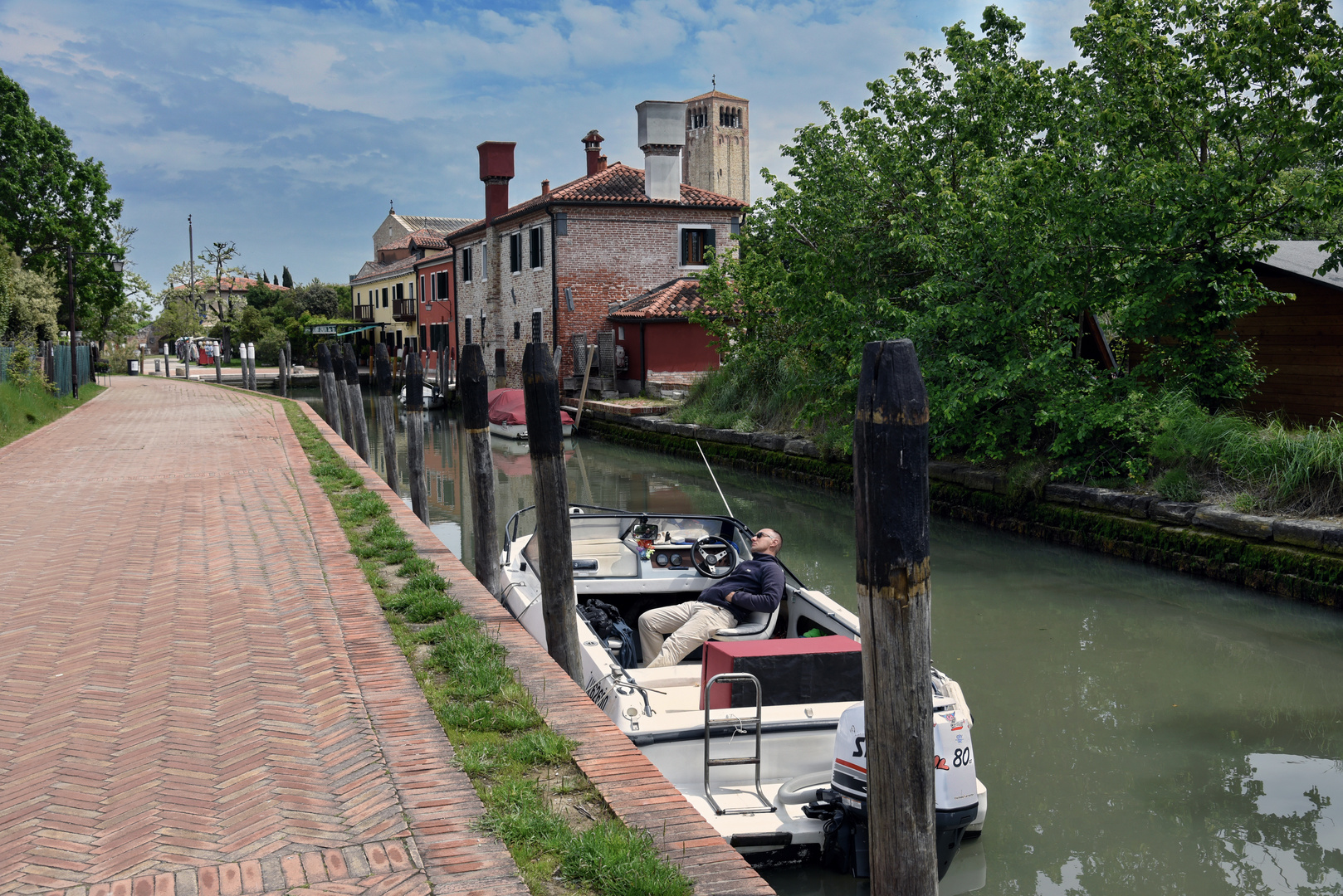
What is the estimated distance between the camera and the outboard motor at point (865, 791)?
448cm

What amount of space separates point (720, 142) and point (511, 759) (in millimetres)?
78351

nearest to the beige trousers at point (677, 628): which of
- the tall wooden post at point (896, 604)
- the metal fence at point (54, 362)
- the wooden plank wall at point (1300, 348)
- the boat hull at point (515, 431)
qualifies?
the tall wooden post at point (896, 604)

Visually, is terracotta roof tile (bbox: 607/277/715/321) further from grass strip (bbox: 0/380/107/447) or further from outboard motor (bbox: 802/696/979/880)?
outboard motor (bbox: 802/696/979/880)

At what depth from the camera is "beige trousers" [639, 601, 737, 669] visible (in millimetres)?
6641

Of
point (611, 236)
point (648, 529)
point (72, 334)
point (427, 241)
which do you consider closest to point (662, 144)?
point (611, 236)

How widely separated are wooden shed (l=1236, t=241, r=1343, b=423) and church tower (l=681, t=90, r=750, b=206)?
65.9 metres

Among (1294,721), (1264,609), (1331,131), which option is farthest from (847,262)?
(1294,721)

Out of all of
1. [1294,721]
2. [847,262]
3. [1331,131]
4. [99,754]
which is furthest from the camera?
[847,262]

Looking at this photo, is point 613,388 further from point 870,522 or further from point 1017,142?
point 870,522

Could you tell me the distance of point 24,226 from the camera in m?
38.4

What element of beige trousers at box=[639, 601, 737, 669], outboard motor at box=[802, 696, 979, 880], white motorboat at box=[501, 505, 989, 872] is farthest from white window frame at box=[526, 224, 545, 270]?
outboard motor at box=[802, 696, 979, 880]

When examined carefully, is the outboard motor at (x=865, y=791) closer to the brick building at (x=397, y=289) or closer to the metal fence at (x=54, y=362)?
the metal fence at (x=54, y=362)

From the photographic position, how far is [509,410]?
27953 mm

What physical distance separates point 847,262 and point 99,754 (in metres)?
15.1
